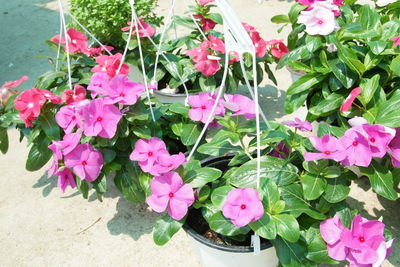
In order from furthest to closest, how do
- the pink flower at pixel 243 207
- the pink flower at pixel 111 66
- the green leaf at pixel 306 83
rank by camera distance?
the green leaf at pixel 306 83, the pink flower at pixel 111 66, the pink flower at pixel 243 207

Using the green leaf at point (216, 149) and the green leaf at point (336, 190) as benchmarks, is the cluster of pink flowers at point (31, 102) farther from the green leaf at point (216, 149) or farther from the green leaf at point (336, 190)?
the green leaf at point (336, 190)

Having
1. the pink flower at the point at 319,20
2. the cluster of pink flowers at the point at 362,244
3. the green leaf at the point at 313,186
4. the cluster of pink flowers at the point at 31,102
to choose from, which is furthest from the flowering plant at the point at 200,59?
the cluster of pink flowers at the point at 362,244

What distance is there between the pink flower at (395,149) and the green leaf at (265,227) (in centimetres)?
43

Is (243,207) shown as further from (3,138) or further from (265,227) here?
(3,138)

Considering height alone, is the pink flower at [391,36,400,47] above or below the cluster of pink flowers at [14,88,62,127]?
below

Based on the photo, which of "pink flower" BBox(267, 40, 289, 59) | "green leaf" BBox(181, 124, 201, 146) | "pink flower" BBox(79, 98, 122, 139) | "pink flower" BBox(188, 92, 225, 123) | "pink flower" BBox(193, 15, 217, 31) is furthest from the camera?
"pink flower" BBox(193, 15, 217, 31)

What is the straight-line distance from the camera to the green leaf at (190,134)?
1.60m

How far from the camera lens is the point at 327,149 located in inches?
46.9

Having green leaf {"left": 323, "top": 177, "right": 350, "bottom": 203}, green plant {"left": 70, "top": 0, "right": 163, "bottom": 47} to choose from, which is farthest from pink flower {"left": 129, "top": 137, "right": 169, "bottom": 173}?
green plant {"left": 70, "top": 0, "right": 163, "bottom": 47}

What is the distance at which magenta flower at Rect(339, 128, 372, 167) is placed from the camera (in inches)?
45.3

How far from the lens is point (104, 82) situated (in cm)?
142

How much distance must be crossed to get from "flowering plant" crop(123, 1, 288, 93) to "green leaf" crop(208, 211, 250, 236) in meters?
0.99

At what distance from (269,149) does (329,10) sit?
0.75 m

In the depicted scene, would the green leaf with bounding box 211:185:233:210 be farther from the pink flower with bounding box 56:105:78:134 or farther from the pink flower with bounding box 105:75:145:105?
the pink flower with bounding box 56:105:78:134
